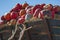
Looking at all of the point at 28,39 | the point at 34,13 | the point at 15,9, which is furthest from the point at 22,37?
the point at 15,9

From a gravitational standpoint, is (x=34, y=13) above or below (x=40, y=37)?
above

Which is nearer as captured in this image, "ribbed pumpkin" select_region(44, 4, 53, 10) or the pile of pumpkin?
the pile of pumpkin

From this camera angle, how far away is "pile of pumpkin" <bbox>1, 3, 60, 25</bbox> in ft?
15.7

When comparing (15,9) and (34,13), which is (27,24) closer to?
(34,13)

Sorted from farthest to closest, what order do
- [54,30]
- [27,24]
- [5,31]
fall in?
[5,31], [27,24], [54,30]

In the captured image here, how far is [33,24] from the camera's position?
15.9ft

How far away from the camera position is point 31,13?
17.7 feet

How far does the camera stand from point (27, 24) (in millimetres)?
4957

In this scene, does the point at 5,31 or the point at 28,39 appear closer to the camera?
the point at 28,39

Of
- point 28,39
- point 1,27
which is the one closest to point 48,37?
point 28,39

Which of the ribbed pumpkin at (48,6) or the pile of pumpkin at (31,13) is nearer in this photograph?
the pile of pumpkin at (31,13)

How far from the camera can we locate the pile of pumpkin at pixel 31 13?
4778 mm

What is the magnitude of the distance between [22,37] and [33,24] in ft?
1.19

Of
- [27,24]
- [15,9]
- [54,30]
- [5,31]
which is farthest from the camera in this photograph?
[15,9]
